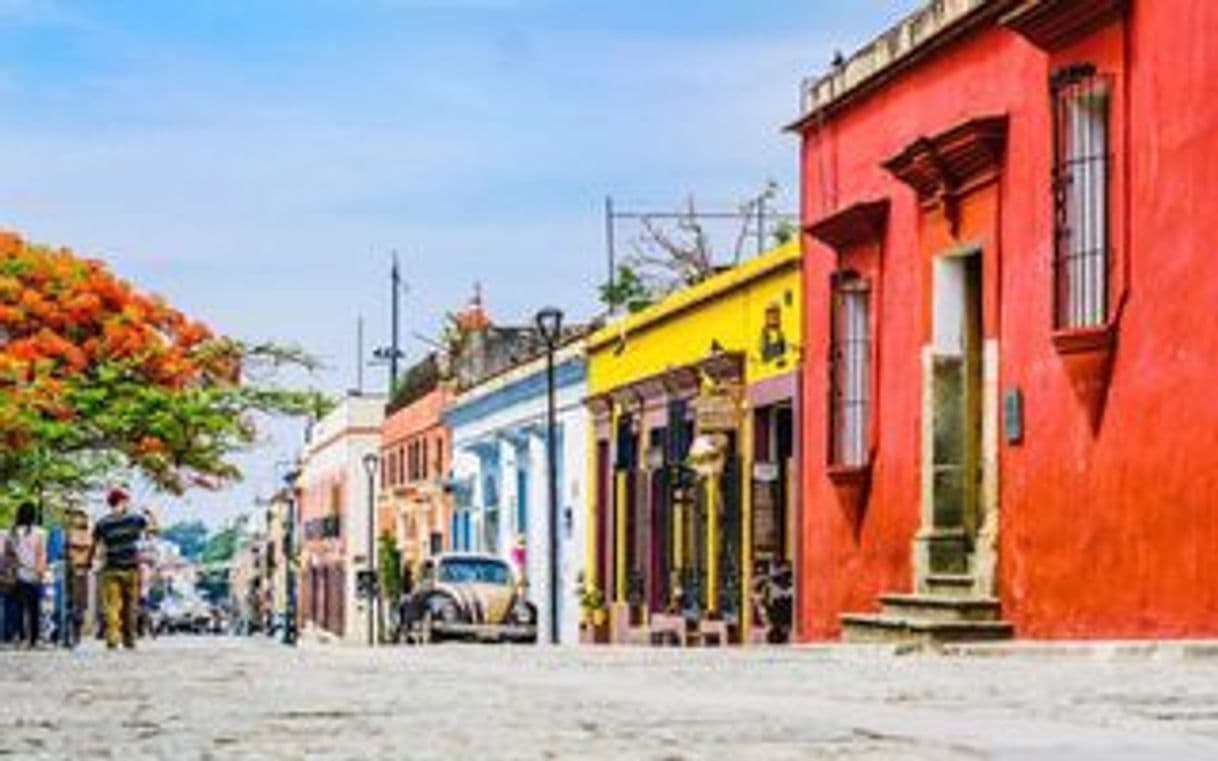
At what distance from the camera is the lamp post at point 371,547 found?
57078 mm

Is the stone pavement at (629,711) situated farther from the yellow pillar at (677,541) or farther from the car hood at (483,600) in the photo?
the car hood at (483,600)

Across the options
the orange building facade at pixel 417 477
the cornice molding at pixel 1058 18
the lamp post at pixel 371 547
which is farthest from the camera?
the lamp post at pixel 371 547

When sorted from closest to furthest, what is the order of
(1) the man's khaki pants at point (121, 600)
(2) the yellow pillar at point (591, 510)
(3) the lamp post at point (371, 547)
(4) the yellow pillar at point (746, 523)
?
(1) the man's khaki pants at point (121, 600) < (4) the yellow pillar at point (746, 523) < (2) the yellow pillar at point (591, 510) < (3) the lamp post at point (371, 547)

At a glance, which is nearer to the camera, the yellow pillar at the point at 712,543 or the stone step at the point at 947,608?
the stone step at the point at 947,608

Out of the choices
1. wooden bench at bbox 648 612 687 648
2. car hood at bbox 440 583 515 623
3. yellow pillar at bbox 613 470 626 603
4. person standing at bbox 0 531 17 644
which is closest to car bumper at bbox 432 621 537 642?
car hood at bbox 440 583 515 623

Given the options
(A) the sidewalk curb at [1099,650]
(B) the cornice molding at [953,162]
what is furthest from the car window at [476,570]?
(A) the sidewalk curb at [1099,650]

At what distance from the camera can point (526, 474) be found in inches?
1732

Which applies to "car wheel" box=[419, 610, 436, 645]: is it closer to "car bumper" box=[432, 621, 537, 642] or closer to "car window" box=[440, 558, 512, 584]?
"car bumper" box=[432, 621, 537, 642]

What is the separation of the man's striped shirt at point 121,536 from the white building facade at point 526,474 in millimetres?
15524

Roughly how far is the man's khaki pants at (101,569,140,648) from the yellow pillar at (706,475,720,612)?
890 centimetres

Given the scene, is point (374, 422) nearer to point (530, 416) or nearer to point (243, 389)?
point (530, 416)

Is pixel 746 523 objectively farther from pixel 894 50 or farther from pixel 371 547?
pixel 371 547

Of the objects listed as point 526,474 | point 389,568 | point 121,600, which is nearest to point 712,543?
point 121,600

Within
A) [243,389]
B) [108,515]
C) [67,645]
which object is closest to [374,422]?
[243,389]
